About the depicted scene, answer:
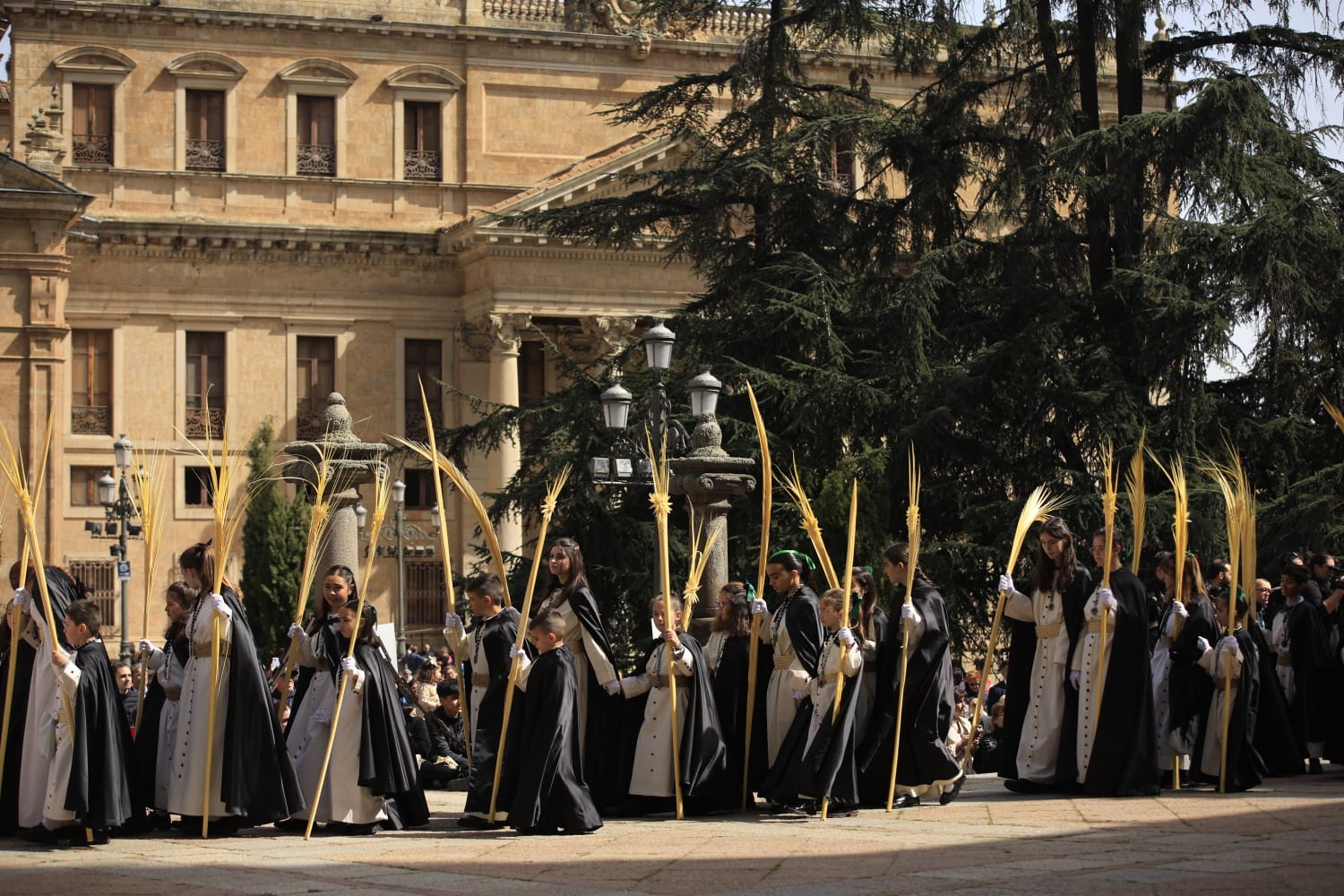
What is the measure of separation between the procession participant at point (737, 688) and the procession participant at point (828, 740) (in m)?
0.60

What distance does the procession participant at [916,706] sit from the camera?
13.2m

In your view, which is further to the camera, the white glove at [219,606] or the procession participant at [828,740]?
the procession participant at [828,740]

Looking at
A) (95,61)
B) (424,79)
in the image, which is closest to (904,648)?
(424,79)

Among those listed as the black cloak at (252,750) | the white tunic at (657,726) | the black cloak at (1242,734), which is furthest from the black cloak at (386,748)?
the black cloak at (1242,734)

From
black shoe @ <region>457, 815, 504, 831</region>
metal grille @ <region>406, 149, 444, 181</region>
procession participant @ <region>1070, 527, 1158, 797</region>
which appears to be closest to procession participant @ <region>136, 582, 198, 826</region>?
black shoe @ <region>457, 815, 504, 831</region>

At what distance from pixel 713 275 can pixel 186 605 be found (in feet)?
51.1

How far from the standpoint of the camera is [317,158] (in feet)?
146

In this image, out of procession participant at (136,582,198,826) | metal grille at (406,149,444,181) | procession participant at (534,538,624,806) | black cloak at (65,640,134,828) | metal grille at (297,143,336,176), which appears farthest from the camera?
metal grille at (406,149,444,181)

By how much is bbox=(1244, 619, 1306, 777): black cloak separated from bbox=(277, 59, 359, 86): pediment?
3298 centimetres

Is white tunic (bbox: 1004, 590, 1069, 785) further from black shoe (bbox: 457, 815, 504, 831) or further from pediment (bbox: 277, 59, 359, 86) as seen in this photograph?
pediment (bbox: 277, 59, 359, 86)

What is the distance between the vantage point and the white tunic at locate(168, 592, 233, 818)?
39.9 feet

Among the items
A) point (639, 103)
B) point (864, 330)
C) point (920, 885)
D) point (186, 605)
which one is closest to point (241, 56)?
point (639, 103)

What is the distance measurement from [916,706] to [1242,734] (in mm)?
2406

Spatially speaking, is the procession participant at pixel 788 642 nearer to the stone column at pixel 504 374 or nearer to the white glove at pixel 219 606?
the white glove at pixel 219 606
